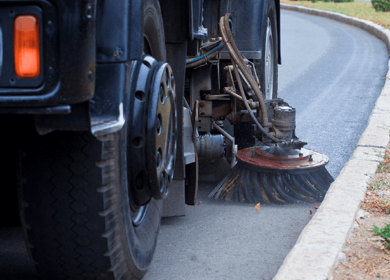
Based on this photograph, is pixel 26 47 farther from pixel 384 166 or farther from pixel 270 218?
pixel 384 166

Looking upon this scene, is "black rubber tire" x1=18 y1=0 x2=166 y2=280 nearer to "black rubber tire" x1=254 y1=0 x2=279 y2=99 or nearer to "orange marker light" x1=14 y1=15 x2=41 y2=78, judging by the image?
"orange marker light" x1=14 y1=15 x2=41 y2=78

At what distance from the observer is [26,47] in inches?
48.9

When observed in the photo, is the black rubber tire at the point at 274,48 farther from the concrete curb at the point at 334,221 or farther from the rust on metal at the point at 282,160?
the concrete curb at the point at 334,221

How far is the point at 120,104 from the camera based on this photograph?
1.50m

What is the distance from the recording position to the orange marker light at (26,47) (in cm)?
123

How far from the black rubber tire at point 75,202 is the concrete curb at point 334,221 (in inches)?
25.4

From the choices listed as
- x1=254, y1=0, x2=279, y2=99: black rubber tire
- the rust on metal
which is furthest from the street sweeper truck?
x1=254, y1=0, x2=279, y2=99: black rubber tire

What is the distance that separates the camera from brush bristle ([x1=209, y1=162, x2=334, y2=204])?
3.18 m

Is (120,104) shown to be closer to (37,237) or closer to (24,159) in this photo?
(24,159)

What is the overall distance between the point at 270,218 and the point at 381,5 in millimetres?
18363

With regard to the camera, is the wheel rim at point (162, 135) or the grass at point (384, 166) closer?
the wheel rim at point (162, 135)

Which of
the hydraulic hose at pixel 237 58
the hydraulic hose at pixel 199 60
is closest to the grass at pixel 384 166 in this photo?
the hydraulic hose at pixel 237 58

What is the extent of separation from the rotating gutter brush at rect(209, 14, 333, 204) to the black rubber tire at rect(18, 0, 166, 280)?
1.63 metres

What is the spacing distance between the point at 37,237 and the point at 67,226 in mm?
116
